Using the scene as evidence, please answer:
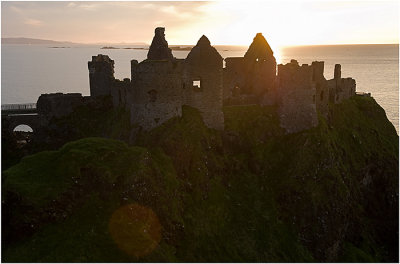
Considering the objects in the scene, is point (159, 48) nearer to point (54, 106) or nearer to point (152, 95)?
point (152, 95)

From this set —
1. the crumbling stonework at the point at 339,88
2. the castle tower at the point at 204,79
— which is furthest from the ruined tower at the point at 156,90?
the crumbling stonework at the point at 339,88

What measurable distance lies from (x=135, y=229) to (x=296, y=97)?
75.9 ft

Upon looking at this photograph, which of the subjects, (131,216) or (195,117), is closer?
(131,216)

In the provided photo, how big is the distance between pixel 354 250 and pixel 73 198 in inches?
1096

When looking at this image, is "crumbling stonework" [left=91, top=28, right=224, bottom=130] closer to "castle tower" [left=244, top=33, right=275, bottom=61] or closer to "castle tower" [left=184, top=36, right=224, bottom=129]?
"castle tower" [left=184, top=36, right=224, bottom=129]

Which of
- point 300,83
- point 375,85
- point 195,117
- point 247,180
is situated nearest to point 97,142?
point 195,117

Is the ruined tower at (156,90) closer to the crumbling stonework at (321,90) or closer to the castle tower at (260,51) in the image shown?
the castle tower at (260,51)

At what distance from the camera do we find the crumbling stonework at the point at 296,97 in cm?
4016

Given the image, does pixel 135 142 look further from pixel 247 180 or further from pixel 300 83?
pixel 300 83

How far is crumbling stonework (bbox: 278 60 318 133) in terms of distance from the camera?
4016cm

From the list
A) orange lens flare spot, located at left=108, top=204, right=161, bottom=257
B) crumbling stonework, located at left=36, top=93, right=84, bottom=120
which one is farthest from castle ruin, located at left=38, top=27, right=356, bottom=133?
orange lens flare spot, located at left=108, top=204, right=161, bottom=257

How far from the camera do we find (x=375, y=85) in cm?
14312

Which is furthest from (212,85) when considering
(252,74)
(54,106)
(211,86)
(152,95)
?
(54,106)

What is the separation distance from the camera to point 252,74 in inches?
1794
